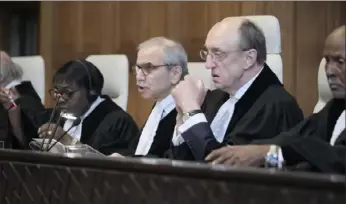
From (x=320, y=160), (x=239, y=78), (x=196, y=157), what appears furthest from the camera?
(x=239, y=78)

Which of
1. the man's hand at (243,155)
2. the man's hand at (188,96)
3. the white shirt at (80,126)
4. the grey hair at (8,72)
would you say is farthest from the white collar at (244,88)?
the grey hair at (8,72)

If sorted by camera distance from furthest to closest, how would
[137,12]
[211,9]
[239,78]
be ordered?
[137,12], [211,9], [239,78]

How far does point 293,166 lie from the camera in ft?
5.16

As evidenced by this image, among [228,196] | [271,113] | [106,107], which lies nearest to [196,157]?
[271,113]

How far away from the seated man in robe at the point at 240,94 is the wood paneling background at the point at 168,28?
1.62m

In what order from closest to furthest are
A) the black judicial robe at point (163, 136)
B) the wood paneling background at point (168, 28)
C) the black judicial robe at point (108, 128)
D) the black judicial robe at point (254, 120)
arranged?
the black judicial robe at point (254, 120) → the black judicial robe at point (163, 136) → the black judicial robe at point (108, 128) → the wood paneling background at point (168, 28)

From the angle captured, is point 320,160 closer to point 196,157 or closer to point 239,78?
point 196,157

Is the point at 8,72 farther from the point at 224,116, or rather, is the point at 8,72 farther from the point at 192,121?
the point at 192,121

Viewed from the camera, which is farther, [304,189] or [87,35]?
[87,35]

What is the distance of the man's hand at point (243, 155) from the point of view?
1.63 meters

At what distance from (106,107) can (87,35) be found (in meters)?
1.55

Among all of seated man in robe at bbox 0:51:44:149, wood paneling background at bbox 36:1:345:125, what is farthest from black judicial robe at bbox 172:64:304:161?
wood paneling background at bbox 36:1:345:125

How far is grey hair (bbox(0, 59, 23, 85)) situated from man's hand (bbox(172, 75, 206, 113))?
1.56 meters

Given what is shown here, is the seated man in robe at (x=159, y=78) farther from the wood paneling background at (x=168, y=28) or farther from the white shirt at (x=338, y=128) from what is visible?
the wood paneling background at (x=168, y=28)
